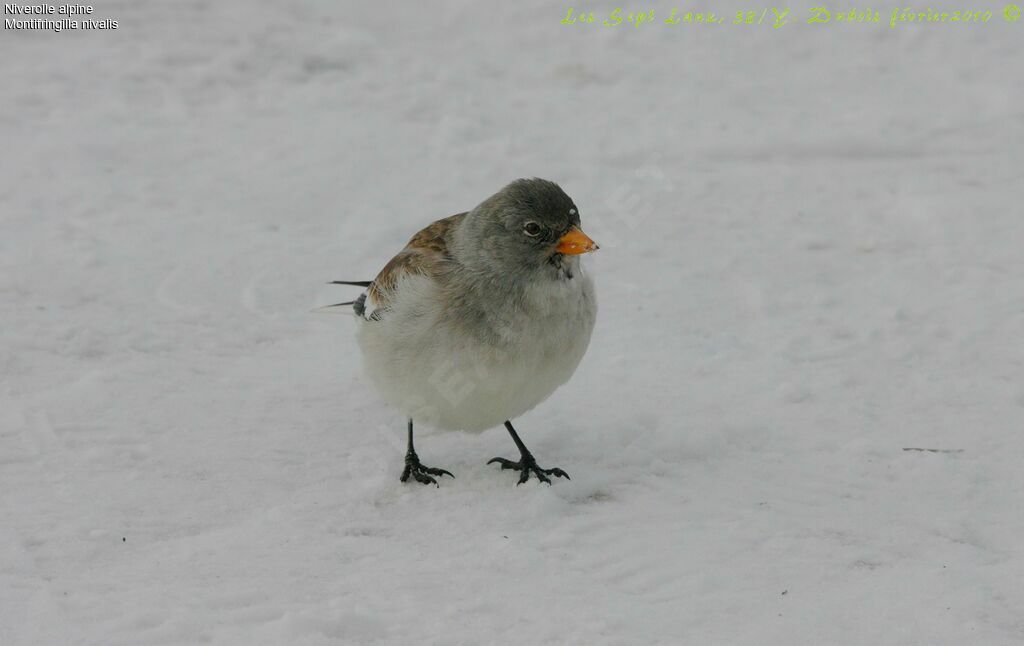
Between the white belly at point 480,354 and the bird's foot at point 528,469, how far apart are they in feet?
0.87

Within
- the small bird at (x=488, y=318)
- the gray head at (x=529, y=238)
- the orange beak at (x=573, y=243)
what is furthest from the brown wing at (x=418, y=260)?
the orange beak at (x=573, y=243)

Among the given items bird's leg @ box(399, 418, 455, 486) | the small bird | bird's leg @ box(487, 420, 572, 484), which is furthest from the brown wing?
bird's leg @ box(487, 420, 572, 484)

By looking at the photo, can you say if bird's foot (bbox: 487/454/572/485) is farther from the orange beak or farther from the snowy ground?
the orange beak

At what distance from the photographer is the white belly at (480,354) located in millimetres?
3916

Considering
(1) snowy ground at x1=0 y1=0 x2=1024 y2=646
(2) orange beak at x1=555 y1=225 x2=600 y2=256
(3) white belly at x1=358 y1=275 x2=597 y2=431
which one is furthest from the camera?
(2) orange beak at x1=555 y1=225 x2=600 y2=256

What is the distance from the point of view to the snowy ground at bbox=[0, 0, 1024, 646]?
3439 mm

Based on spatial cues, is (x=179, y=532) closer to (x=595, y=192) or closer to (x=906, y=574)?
(x=906, y=574)

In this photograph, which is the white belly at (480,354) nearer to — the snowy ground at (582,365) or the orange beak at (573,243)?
the orange beak at (573,243)

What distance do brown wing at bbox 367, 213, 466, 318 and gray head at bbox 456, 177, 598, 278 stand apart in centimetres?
11

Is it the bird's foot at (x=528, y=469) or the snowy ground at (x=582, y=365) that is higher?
the snowy ground at (x=582, y=365)

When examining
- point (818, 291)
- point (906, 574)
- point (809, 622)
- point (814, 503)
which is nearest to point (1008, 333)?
point (818, 291)

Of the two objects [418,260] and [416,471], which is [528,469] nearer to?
[416,471]

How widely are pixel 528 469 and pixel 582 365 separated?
106 centimetres

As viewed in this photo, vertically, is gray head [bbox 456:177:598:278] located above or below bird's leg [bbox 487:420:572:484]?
above
